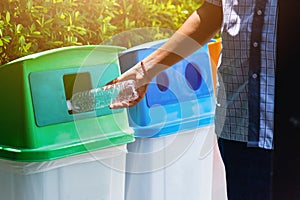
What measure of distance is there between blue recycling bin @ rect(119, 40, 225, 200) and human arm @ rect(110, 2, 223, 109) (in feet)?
1.66

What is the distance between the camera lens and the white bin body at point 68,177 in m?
2.15

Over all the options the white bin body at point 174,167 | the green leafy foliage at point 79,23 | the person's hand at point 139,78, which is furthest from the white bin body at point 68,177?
the green leafy foliage at point 79,23

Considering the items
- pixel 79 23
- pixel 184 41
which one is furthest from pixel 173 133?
pixel 79 23

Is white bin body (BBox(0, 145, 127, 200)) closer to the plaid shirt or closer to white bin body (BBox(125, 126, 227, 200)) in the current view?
white bin body (BBox(125, 126, 227, 200))

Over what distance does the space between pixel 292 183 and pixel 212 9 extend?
61cm

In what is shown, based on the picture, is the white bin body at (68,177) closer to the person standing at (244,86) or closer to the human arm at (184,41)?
the human arm at (184,41)

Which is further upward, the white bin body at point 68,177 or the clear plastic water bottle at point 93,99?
the clear plastic water bottle at point 93,99

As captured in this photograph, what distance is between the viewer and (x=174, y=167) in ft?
8.68

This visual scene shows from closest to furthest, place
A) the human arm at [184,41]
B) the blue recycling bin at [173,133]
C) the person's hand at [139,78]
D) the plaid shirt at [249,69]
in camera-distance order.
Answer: the plaid shirt at [249,69], the human arm at [184,41], the person's hand at [139,78], the blue recycling bin at [173,133]

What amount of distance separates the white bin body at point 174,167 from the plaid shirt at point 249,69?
0.72 metres

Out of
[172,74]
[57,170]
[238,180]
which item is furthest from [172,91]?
[238,180]

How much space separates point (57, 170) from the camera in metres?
2.19

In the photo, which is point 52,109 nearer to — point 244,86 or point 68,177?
point 68,177

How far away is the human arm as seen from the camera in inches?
73.3
